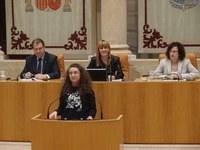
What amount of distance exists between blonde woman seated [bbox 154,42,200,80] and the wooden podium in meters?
2.01

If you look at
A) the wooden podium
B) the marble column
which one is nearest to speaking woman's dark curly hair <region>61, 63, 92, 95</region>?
the wooden podium

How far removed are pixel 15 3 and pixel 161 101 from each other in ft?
14.3

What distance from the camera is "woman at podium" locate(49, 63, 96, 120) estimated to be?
535 centimetres

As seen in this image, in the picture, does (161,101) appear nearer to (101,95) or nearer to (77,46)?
(101,95)

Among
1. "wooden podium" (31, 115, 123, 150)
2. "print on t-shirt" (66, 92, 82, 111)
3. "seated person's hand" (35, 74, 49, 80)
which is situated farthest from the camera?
"seated person's hand" (35, 74, 49, 80)

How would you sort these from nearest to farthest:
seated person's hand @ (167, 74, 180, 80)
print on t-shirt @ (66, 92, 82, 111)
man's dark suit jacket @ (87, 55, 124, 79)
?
print on t-shirt @ (66, 92, 82, 111), seated person's hand @ (167, 74, 180, 80), man's dark suit jacket @ (87, 55, 124, 79)

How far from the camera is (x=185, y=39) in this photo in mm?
9039

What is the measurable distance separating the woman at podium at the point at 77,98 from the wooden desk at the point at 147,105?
1.46 ft

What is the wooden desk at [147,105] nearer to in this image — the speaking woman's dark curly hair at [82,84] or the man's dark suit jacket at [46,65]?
the speaking woman's dark curly hair at [82,84]

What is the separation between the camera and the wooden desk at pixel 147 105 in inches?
228

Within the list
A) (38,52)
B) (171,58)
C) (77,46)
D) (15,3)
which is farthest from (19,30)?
(171,58)

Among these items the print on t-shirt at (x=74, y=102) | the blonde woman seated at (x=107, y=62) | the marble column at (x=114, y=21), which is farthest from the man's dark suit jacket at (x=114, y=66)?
the marble column at (x=114, y=21)

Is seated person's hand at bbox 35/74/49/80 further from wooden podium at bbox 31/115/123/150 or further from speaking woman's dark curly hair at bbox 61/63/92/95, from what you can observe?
wooden podium at bbox 31/115/123/150

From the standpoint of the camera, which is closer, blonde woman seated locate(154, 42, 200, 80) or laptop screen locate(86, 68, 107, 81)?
laptop screen locate(86, 68, 107, 81)
